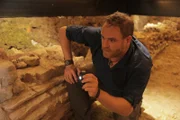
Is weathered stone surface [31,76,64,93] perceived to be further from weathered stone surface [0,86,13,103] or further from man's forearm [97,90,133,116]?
man's forearm [97,90,133,116]

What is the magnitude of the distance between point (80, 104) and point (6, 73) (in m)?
0.73

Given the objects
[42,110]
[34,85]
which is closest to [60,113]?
[42,110]

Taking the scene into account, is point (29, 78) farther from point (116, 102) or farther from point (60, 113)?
point (116, 102)

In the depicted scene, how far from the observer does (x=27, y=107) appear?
4.52 feet

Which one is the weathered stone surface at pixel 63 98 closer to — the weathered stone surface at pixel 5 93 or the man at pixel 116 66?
the man at pixel 116 66

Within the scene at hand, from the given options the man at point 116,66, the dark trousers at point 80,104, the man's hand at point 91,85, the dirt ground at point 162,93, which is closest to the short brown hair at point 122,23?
the man at point 116,66

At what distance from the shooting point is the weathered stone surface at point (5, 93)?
1243mm

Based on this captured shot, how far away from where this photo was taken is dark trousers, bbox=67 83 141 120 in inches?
65.4

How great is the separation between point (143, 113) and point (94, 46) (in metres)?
0.90

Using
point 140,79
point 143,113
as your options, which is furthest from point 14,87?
point 143,113

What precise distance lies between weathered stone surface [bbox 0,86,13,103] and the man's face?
0.71 meters

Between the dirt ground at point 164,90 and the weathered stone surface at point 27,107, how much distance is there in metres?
1.05

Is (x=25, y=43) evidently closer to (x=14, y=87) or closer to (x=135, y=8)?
(x=135, y=8)

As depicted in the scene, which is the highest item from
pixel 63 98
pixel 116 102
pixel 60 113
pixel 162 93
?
pixel 116 102
